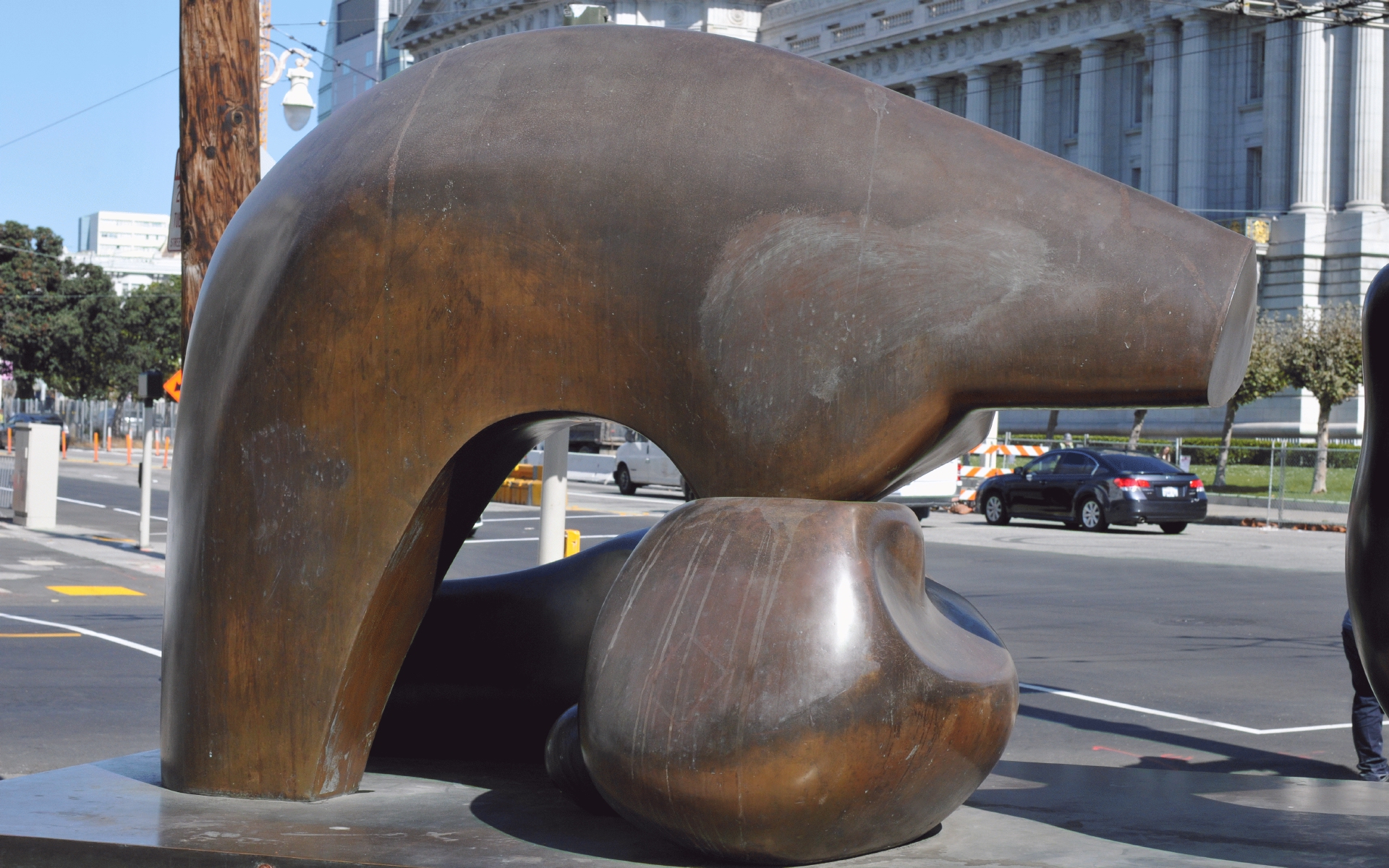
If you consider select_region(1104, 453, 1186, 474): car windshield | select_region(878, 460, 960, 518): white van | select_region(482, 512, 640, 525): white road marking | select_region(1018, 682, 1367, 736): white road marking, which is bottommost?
select_region(1018, 682, 1367, 736): white road marking

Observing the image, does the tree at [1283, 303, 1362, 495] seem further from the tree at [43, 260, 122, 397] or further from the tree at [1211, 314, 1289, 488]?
the tree at [43, 260, 122, 397]

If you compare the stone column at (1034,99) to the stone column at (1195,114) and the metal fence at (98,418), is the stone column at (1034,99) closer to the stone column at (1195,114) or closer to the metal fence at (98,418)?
the stone column at (1195,114)

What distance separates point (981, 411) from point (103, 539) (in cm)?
1804

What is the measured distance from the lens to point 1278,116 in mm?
49000

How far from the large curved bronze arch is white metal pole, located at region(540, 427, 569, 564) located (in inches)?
197

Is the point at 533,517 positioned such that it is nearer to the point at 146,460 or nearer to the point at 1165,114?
the point at 146,460

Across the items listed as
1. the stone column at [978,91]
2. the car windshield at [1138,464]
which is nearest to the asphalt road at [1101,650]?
the car windshield at [1138,464]

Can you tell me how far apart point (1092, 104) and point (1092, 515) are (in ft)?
115

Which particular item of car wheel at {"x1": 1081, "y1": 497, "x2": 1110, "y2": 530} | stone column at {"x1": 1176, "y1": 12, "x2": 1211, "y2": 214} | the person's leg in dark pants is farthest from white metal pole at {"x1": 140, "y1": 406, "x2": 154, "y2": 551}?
stone column at {"x1": 1176, "y1": 12, "x2": 1211, "y2": 214}

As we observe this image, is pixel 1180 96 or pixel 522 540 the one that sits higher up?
pixel 1180 96

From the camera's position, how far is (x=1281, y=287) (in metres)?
47.5

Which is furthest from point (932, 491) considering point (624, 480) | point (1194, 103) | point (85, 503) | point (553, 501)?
point (1194, 103)

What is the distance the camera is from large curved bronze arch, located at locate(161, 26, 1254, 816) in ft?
11.4

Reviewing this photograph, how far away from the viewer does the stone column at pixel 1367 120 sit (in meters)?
46.5
